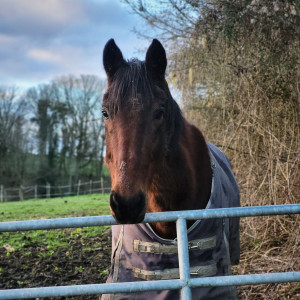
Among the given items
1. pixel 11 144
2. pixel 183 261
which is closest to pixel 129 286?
pixel 183 261

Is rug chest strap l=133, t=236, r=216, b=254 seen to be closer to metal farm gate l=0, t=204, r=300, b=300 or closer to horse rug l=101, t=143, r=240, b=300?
horse rug l=101, t=143, r=240, b=300

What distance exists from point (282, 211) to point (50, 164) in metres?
28.4

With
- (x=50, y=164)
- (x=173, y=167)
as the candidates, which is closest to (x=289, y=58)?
(x=173, y=167)

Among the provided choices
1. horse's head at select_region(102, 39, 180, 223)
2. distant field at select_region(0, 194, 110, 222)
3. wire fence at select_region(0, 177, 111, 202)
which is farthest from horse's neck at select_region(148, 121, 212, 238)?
wire fence at select_region(0, 177, 111, 202)

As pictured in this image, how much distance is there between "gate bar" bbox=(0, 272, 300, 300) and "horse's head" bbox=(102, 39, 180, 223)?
0.30m

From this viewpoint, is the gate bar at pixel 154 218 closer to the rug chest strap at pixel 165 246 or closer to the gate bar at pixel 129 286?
the gate bar at pixel 129 286

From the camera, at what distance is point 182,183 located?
2521 millimetres

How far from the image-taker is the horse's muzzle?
1.78 meters

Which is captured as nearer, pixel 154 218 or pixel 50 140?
pixel 154 218

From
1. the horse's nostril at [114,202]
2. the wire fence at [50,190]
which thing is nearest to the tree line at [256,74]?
the horse's nostril at [114,202]

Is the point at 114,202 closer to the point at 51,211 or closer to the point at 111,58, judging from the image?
the point at 111,58

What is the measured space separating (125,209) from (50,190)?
27.2 m

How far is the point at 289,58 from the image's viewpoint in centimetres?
512

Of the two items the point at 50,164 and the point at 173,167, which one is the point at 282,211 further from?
the point at 50,164
